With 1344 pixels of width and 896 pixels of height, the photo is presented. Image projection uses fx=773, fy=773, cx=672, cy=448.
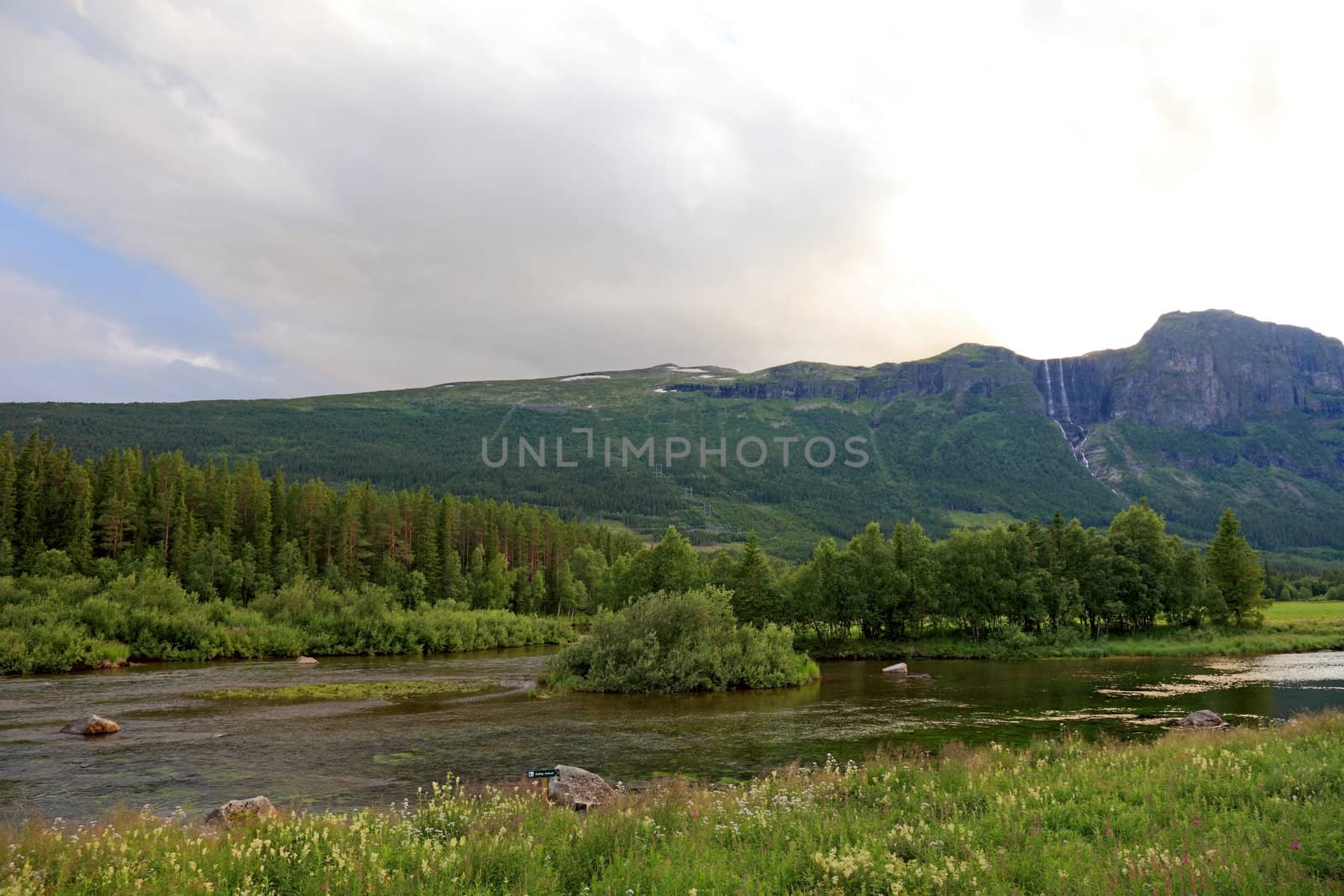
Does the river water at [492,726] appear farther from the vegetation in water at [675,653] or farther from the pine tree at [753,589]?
the pine tree at [753,589]

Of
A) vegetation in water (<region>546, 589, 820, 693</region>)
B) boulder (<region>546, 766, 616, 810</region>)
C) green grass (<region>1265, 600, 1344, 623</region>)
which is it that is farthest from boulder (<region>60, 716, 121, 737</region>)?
green grass (<region>1265, 600, 1344, 623</region>)

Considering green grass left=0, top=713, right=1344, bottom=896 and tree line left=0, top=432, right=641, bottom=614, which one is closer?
green grass left=0, top=713, right=1344, bottom=896

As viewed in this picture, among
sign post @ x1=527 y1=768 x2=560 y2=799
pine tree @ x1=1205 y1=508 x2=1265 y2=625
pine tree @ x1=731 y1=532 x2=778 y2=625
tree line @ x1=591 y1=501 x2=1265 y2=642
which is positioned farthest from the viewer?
pine tree @ x1=731 y1=532 x2=778 y2=625

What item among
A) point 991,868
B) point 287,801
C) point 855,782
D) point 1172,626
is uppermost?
point 991,868

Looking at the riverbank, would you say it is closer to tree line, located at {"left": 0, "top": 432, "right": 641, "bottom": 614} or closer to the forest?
the forest

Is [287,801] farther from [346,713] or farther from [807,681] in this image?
[807,681]

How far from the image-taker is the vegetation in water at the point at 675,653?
5562cm

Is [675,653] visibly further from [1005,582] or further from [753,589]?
[1005,582]

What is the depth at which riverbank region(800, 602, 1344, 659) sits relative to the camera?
261 feet

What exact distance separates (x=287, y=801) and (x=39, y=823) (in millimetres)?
10899

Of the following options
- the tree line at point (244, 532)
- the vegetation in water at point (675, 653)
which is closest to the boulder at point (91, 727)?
the vegetation in water at point (675, 653)

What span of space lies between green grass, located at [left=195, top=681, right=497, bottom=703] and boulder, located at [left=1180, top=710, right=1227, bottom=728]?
136 feet

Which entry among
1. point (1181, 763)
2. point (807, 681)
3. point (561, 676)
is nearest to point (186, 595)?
point (561, 676)

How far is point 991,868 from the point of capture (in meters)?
10.6
